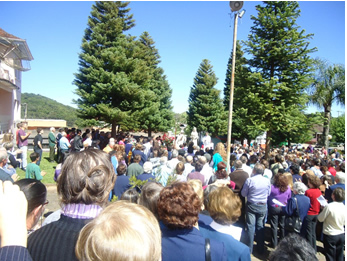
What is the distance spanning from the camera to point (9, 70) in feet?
69.4

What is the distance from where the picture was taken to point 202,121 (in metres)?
37.5

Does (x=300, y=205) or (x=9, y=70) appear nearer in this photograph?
(x=300, y=205)

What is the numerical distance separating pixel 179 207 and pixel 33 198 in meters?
1.29

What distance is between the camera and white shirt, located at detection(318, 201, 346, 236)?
4.24 meters

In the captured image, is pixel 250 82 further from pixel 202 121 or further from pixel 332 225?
pixel 202 121

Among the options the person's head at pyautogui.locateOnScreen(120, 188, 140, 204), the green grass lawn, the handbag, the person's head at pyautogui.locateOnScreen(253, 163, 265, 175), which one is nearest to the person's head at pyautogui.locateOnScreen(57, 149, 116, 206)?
the person's head at pyautogui.locateOnScreen(120, 188, 140, 204)

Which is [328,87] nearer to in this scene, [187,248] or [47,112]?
[187,248]

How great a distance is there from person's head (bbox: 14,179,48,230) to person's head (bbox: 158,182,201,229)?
3.54 feet

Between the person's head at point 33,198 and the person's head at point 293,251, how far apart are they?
1955mm

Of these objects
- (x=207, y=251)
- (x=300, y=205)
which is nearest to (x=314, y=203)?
(x=300, y=205)

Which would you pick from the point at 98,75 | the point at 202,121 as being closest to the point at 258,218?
the point at 98,75

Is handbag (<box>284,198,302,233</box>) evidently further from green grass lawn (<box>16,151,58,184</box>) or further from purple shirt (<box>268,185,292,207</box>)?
green grass lawn (<box>16,151,58,184</box>)

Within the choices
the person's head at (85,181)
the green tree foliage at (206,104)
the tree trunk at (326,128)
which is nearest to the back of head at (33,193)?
the person's head at (85,181)

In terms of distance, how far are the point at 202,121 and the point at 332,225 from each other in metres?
33.4
